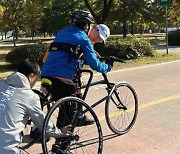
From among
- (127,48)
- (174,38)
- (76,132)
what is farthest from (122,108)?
(174,38)

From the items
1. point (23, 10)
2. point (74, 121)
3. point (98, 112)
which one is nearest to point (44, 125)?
point (74, 121)

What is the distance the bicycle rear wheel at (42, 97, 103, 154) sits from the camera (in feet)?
12.4

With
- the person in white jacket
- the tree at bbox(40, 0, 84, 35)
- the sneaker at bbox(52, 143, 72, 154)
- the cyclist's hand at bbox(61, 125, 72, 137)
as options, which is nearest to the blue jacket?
the cyclist's hand at bbox(61, 125, 72, 137)

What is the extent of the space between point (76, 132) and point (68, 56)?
1009 mm

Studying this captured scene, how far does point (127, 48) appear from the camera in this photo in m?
15.1

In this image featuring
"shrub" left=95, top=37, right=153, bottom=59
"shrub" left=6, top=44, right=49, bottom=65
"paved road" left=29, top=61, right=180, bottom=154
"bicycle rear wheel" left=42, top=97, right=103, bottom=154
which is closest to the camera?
"bicycle rear wheel" left=42, top=97, right=103, bottom=154

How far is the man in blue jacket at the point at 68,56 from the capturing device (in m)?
4.31

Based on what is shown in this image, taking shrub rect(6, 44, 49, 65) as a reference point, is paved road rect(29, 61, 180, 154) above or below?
below

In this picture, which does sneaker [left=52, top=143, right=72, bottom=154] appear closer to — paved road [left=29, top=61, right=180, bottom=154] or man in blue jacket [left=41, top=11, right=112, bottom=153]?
man in blue jacket [left=41, top=11, right=112, bottom=153]


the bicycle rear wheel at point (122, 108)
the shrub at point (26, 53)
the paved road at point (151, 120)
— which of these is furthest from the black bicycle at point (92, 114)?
the shrub at point (26, 53)

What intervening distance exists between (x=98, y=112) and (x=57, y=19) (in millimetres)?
39200

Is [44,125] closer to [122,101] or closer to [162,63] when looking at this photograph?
[122,101]

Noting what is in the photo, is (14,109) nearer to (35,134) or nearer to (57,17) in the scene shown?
(35,134)

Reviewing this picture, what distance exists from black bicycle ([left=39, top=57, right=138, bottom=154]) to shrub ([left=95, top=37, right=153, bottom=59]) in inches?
361
